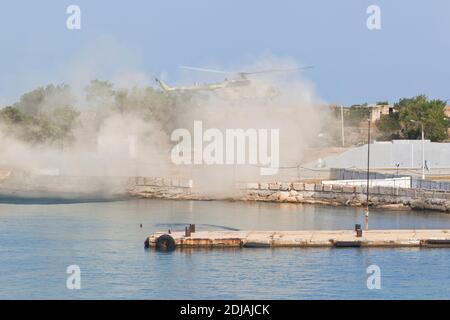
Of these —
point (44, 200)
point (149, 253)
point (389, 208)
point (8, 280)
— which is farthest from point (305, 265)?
point (44, 200)

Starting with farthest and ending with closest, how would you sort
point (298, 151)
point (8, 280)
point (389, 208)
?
point (298, 151), point (389, 208), point (8, 280)

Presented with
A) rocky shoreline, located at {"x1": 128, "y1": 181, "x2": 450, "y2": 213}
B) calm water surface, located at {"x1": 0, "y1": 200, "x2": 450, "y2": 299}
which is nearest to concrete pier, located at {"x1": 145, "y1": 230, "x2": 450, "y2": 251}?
calm water surface, located at {"x1": 0, "y1": 200, "x2": 450, "y2": 299}

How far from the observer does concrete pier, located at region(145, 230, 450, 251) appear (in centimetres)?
5719

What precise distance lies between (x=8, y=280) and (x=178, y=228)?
16.9m

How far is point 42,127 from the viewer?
386ft

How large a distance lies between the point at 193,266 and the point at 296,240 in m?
6.54

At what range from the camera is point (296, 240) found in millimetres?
57906

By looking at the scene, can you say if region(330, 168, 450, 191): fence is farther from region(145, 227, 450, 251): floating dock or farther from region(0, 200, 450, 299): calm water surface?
region(145, 227, 450, 251): floating dock

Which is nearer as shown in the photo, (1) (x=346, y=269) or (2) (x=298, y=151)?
(1) (x=346, y=269)

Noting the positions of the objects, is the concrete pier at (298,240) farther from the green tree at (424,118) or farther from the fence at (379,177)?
the green tree at (424,118)

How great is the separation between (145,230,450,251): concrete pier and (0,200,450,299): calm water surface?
0.60 metres

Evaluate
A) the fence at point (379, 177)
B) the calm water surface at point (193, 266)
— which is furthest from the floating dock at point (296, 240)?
the fence at point (379, 177)

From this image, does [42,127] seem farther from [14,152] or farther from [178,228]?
[178,228]

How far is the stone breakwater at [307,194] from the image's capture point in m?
80.4
